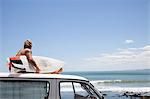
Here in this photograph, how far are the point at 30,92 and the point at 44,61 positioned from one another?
641 mm

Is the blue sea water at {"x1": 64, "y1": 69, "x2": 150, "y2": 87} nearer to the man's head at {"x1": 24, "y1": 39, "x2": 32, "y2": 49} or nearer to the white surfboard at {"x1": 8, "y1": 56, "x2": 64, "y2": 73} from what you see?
the man's head at {"x1": 24, "y1": 39, "x2": 32, "y2": 49}

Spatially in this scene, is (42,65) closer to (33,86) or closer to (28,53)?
(28,53)

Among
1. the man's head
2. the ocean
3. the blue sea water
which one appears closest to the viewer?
the man's head

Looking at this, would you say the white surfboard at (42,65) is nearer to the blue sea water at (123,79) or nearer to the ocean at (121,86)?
the ocean at (121,86)

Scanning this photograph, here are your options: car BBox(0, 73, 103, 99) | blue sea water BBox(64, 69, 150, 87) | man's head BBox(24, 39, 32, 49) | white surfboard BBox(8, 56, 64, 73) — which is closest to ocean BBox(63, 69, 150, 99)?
blue sea water BBox(64, 69, 150, 87)

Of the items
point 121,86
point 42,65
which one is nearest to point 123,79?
point 121,86

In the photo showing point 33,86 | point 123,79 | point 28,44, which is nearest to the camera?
point 33,86

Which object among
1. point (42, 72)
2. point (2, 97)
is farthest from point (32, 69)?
point (2, 97)

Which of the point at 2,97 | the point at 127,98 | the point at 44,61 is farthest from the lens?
the point at 127,98

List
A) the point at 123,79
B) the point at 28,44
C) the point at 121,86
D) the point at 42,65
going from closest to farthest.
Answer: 1. the point at 42,65
2. the point at 28,44
3. the point at 121,86
4. the point at 123,79

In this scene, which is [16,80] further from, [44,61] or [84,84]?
[84,84]

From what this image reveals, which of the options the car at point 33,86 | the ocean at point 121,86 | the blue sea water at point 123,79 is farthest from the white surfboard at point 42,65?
the blue sea water at point 123,79

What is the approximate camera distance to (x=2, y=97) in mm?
5406

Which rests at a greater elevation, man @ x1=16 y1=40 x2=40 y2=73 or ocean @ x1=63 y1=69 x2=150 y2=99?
man @ x1=16 y1=40 x2=40 y2=73
